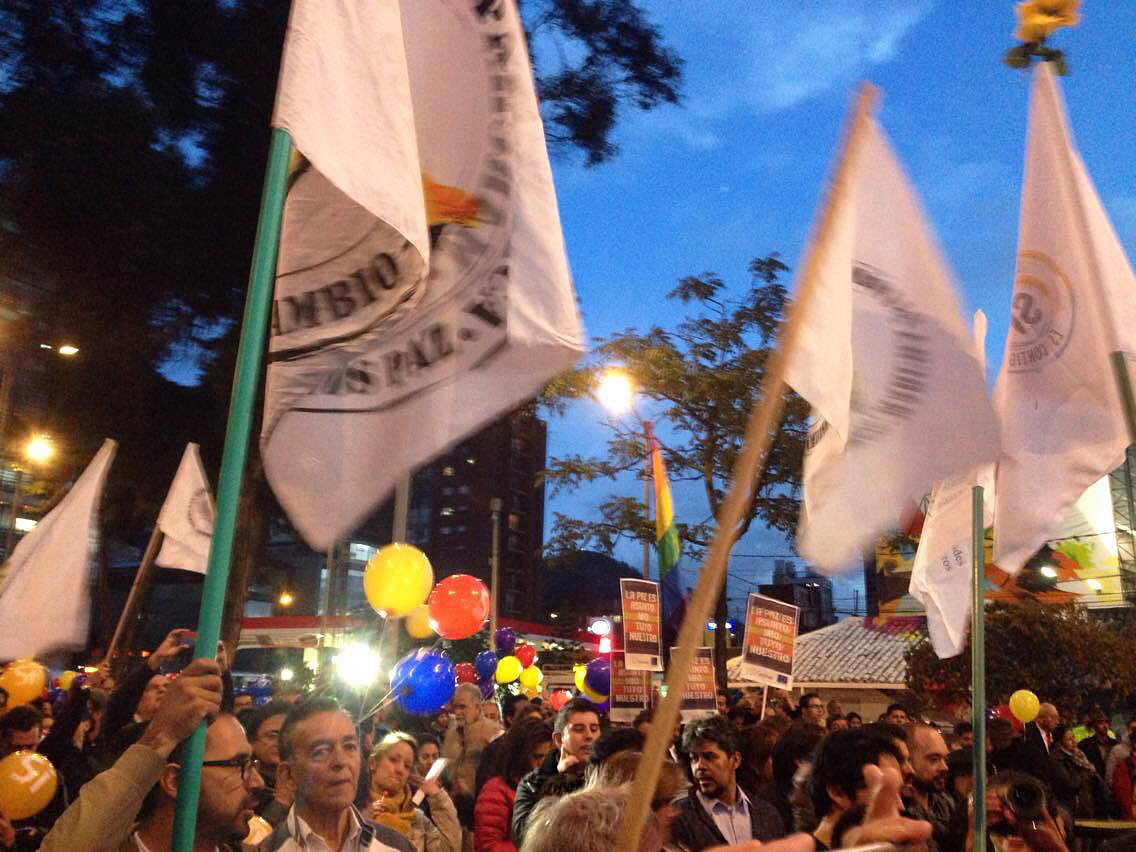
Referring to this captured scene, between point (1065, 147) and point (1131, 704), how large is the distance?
30507 mm

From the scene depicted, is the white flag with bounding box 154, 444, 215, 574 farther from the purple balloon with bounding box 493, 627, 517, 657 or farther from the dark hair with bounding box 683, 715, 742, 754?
the purple balloon with bounding box 493, 627, 517, 657

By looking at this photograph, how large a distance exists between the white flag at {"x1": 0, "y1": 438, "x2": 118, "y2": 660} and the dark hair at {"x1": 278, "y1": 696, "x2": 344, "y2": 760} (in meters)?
2.85

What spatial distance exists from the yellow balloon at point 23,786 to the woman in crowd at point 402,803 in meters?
1.60

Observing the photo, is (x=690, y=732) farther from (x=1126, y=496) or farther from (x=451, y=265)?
(x=1126, y=496)

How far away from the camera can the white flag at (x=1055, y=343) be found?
402 centimetres

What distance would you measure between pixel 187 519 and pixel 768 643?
6.12m

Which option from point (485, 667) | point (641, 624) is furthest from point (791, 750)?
point (485, 667)

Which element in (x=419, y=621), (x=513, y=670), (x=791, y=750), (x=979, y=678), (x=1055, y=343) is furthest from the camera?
(x=513, y=670)

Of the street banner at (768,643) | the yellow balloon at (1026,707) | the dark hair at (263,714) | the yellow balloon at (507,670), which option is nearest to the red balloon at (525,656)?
the yellow balloon at (507,670)

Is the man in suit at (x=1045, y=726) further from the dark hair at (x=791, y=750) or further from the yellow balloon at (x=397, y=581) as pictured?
the yellow balloon at (x=397, y=581)

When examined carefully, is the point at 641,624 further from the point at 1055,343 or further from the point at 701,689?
the point at 1055,343

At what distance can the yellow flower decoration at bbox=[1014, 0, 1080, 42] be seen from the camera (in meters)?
4.17

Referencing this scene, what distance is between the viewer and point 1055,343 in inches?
164

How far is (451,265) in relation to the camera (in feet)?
10.2
